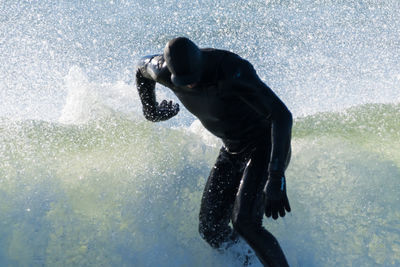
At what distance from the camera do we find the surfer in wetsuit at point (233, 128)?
245 cm

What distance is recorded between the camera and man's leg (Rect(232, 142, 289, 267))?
2682 mm

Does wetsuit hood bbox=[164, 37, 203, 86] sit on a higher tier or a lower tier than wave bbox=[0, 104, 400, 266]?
higher

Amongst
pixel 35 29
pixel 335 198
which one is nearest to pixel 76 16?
pixel 35 29

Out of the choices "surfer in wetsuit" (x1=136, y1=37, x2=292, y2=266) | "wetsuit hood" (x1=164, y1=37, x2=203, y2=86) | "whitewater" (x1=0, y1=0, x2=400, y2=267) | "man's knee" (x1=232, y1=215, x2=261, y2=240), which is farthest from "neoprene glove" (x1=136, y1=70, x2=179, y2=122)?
"man's knee" (x1=232, y1=215, x2=261, y2=240)

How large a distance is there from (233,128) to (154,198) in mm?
1027

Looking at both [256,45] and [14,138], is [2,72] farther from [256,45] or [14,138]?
[256,45]

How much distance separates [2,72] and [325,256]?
507cm

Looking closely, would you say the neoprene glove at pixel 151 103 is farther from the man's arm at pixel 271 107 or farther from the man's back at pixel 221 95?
the man's arm at pixel 271 107

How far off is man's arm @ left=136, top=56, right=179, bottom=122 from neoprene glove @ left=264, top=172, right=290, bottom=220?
93cm

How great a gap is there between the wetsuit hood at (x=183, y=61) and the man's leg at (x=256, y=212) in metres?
0.67

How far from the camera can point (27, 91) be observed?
251 inches

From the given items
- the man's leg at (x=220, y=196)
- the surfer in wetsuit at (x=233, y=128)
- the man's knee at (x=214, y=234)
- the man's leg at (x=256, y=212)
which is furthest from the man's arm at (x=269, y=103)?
the man's knee at (x=214, y=234)

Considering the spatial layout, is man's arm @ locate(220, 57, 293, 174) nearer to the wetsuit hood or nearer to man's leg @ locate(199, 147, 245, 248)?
the wetsuit hood

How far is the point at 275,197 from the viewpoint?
2430 millimetres
